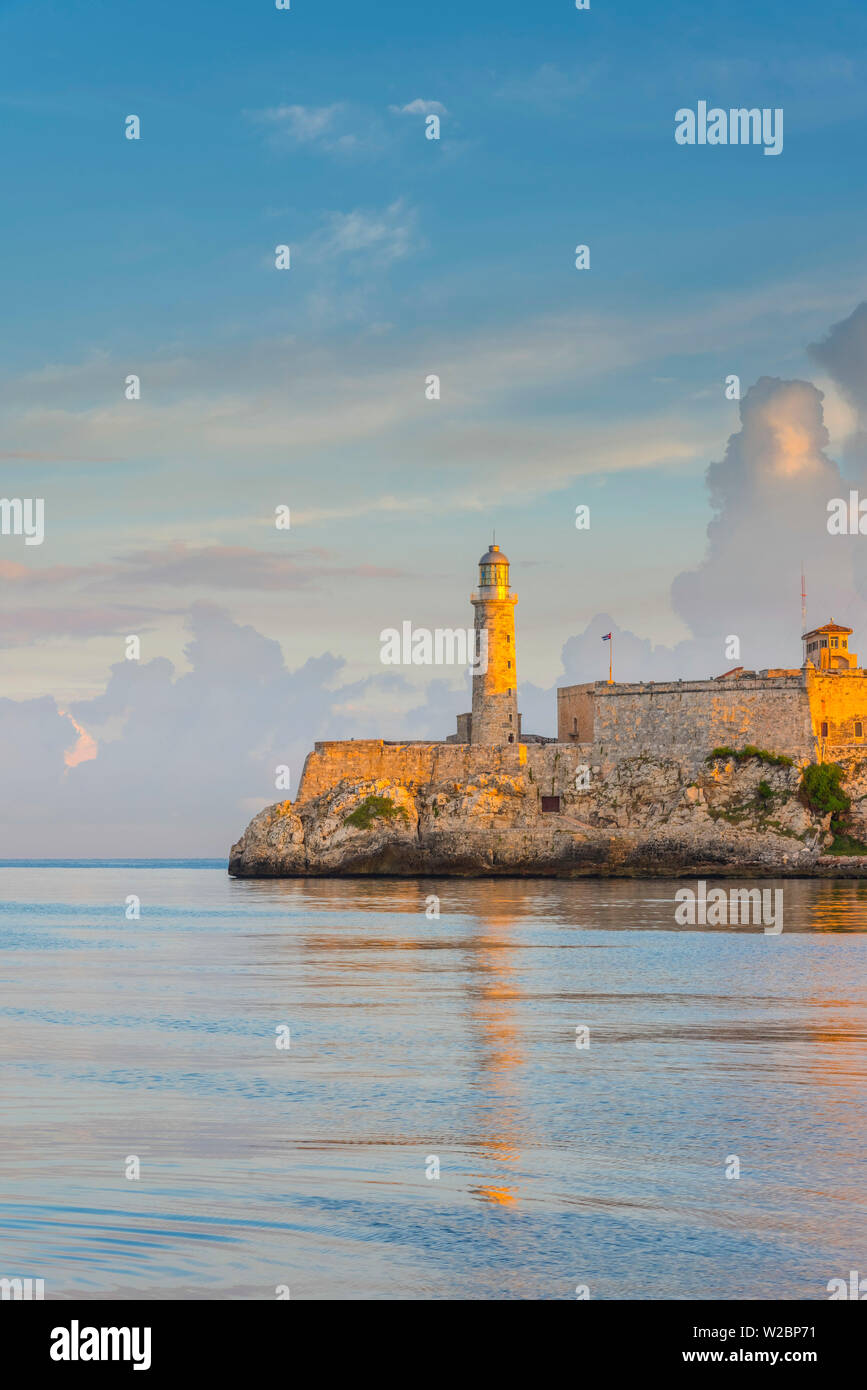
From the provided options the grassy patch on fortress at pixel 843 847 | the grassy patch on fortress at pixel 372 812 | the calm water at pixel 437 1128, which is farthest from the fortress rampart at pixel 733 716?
the calm water at pixel 437 1128

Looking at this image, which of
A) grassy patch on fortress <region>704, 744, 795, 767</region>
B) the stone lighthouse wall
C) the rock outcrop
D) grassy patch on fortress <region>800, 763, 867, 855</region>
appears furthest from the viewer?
the stone lighthouse wall

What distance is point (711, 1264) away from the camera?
7688mm

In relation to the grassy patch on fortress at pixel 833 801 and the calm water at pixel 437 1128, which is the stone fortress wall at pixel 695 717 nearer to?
the grassy patch on fortress at pixel 833 801

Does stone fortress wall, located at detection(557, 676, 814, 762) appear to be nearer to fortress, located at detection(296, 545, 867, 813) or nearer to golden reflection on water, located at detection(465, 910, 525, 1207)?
fortress, located at detection(296, 545, 867, 813)

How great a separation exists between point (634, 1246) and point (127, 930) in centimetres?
3151

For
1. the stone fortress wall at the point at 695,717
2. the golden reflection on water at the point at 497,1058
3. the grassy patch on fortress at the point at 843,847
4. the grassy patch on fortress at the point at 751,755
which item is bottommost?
the golden reflection on water at the point at 497,1058

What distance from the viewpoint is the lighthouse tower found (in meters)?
60.7

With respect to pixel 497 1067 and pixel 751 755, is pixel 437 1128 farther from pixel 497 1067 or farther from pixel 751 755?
pixel 751 755

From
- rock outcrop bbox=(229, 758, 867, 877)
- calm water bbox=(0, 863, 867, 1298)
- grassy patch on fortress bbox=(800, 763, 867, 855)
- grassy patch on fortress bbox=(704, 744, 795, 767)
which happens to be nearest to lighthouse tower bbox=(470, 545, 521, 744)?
rock outcrop bbox=(229, 758, 867, 877)

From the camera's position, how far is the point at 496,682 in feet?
202

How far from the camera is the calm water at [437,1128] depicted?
768 centimetres

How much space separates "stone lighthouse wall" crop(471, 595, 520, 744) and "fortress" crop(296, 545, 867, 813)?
4 cm

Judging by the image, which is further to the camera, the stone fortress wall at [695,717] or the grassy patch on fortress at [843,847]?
the stone fortress wall at [695,717]

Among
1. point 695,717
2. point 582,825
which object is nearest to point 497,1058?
point 582,825
